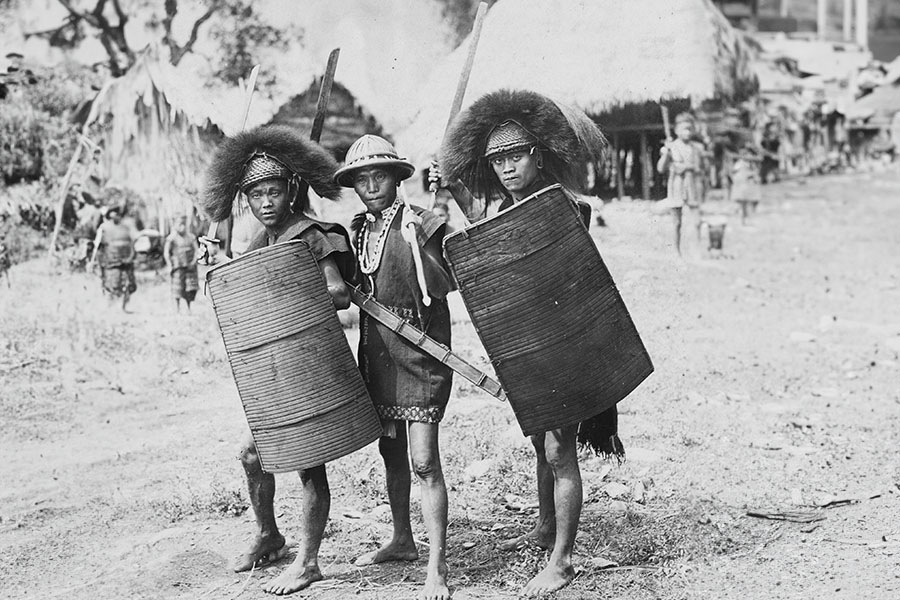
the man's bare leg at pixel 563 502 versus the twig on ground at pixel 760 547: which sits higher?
the man's bare leg at pixel 563 502

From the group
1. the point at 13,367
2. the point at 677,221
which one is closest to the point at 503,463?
the point at 13,367

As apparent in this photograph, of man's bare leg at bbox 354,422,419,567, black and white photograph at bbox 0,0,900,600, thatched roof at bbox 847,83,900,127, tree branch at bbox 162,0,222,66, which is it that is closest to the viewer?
black and white photograph at bbox 0,0,900,600

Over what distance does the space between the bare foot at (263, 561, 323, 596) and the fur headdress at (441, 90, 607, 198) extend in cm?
163

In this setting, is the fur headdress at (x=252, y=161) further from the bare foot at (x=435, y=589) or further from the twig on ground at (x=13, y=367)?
the twig on ground at (x=13, y=367)

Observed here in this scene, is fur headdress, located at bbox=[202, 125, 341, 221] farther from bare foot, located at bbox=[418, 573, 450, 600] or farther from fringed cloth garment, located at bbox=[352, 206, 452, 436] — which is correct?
bare foot, located at bbox=[418, 573, 450, 600]

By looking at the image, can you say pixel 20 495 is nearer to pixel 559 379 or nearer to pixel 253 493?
pixel 253 493

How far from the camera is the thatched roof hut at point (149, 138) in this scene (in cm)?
862

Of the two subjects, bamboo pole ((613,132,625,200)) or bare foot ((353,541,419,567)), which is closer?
bare foot ((353,541,419,567))

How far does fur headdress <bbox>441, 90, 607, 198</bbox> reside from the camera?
12.0 feet

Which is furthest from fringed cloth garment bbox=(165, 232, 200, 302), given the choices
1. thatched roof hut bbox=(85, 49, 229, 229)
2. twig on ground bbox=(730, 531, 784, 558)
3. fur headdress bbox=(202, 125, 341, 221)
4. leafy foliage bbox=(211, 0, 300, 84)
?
twig on ground bbox=(730, 531, 784, 558)

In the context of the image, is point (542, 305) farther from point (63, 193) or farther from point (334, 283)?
point (63, 193)

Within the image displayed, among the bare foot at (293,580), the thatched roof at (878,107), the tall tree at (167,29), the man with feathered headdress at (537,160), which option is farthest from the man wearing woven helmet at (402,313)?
the thatched roof at (878,107)

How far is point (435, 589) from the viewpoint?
11.8 feet

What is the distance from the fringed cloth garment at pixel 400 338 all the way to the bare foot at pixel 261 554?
0.80m
